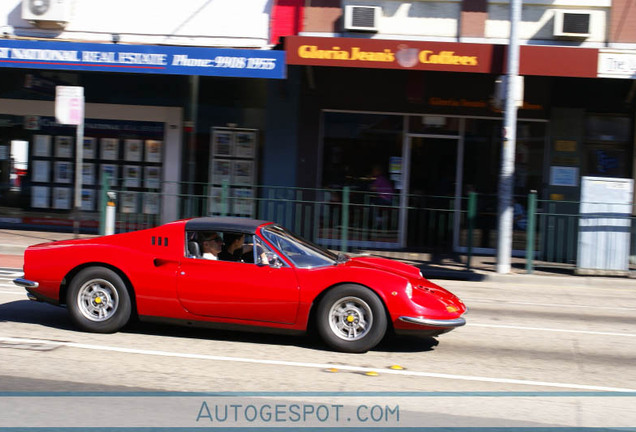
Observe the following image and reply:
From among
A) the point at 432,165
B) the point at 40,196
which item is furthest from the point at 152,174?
the point at 432,165

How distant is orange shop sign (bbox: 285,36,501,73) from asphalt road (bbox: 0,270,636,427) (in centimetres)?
685

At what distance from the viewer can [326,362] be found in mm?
6305

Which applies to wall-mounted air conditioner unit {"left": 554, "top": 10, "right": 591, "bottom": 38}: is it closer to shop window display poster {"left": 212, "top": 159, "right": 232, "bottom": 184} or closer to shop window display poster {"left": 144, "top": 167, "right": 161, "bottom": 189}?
shop window display poster {"left": 212, "top": 159, "right": 232, "bottom": 184}

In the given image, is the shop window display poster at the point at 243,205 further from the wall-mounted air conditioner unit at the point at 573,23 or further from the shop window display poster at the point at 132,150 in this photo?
the wall-mounted air conditioner unit at the point at 573,23

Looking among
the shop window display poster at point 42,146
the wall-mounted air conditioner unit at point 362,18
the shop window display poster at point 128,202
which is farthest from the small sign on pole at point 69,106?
the wall-mounted air conditioner unit at point 362,18

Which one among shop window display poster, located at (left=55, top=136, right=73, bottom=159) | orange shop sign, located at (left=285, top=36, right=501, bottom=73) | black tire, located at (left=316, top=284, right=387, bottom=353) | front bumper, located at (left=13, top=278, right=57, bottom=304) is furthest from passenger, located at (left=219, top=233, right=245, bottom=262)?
shop window display poster, located at (left=55, top=136, right=73, bottom=159)

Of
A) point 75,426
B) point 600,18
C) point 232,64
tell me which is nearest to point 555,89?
point 600,18

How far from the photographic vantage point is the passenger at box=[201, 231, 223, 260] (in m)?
7.05

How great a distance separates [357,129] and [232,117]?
9.73 feet

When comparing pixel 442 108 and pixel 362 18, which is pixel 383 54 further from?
pixel 442 108

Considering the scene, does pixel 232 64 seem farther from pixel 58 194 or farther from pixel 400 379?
pixel 400 379

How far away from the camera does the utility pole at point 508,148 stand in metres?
12.9

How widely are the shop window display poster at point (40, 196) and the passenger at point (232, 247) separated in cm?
A: 1136

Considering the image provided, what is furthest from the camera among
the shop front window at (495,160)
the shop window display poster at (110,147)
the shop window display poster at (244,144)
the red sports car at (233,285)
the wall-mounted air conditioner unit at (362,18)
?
the shop window display poster at (110,147)
